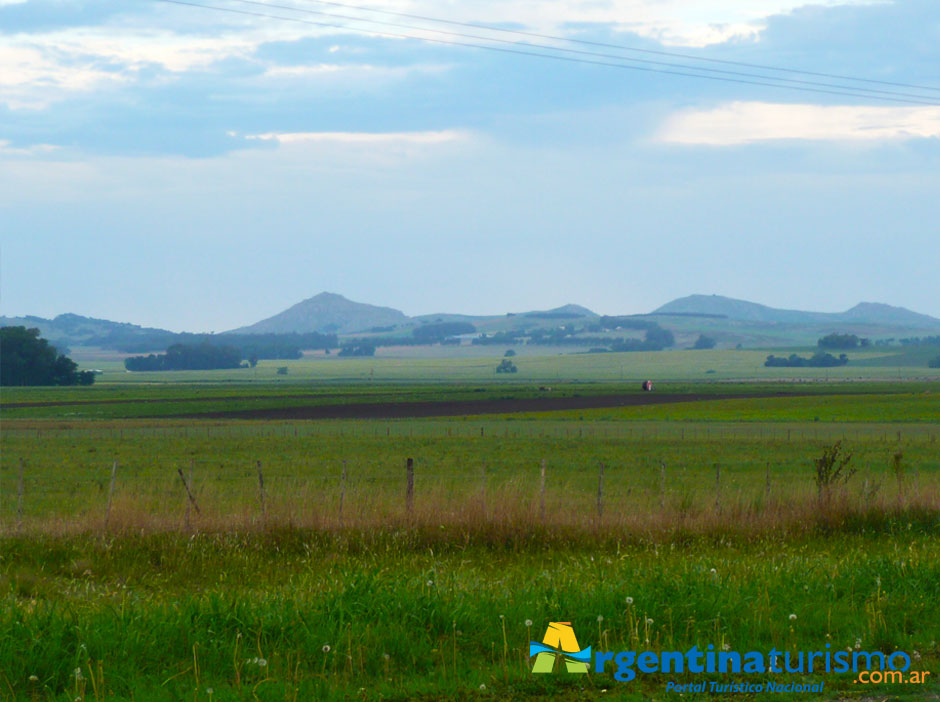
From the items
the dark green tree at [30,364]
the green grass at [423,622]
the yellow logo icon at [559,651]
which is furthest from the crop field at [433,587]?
the dark green tree at [30,364]

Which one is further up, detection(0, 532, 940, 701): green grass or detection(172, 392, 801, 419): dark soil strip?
detection(0, 532, 940, 701): green grass

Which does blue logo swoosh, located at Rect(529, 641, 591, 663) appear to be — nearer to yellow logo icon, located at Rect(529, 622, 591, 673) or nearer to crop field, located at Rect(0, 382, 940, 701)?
yellow logo icon, located at Rect(529, 622, 591, 673)

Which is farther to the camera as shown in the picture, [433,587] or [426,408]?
[426,408]

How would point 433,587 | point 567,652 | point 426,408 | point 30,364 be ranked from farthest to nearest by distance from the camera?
point 30,364, point 426,408, point 433,587, point 567,652

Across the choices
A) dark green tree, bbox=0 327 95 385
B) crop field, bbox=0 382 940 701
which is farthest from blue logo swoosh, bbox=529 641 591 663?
dark green tree, bbox=0 327 95 385

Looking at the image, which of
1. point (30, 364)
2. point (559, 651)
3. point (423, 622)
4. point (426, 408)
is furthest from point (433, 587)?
point (30, 364)

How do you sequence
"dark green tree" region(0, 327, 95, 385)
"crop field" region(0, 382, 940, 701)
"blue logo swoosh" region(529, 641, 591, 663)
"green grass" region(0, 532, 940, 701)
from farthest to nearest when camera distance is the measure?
"dark green tree" region(0, 327, 95, 385)
"blue logo swoosh" region(529, 641, 591, 663)
"crop field" region(0, 382, 940, 701)
"green grass" region(0, 532, 940, 701)

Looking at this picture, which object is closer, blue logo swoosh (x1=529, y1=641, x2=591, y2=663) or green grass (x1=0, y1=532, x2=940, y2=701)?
green grass (x1=0, y1=532, x2=940, y2=701)

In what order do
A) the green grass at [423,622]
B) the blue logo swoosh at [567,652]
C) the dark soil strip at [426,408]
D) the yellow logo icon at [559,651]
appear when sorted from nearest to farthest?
the green grass at [423,622], the yellow logo icon at [559,651], the blue logo swoosh at [567,652], the dark soil strip at [426,408]

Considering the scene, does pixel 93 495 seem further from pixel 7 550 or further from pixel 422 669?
pixel 422 669

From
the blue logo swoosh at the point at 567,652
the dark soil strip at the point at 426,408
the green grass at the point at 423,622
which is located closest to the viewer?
the green grass at the point at 423,622

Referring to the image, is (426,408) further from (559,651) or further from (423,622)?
(559,651)

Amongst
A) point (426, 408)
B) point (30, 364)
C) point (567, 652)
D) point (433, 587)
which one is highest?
point (433, 587)

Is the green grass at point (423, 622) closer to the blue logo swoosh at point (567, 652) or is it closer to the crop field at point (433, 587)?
the crop field at point (433, 587)
